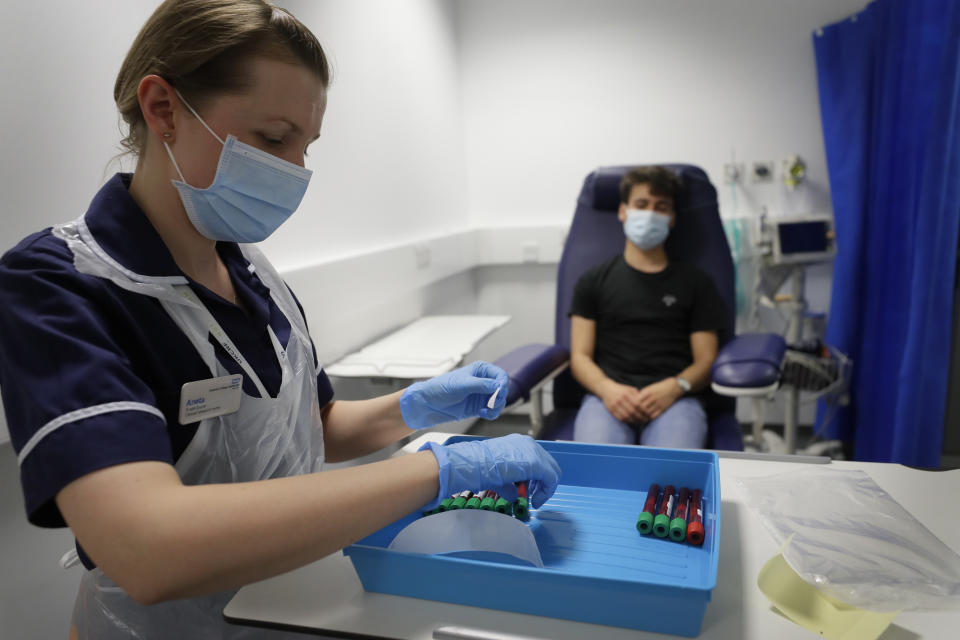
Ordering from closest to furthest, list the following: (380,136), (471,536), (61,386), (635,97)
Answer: (61,386) < (471,536) < (380,136) < (635,97)

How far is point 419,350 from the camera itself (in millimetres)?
2018

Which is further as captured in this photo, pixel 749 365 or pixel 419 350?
pixel 419 350

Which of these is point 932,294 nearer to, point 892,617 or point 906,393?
point 906,393

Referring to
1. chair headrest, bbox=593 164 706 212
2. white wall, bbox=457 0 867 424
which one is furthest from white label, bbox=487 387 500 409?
white wall, bbox=457 0 867 424

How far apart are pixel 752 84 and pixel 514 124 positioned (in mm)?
1119

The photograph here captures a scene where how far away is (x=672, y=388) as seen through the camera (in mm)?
1897

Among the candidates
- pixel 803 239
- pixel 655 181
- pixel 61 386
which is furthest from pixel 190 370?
pixel 803 239

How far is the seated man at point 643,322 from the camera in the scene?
1.91m

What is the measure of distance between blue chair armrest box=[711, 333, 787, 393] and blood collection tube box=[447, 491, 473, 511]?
1.04 metres

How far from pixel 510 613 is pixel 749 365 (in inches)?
48.2

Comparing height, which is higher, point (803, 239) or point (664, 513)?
point (803, 239)

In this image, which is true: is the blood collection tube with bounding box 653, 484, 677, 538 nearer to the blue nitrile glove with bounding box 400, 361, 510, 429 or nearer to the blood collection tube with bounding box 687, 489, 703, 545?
the blood collection tube with bounding box 687, 489, 703, 545

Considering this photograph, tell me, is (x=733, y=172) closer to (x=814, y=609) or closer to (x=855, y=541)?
(x=855, y=541)

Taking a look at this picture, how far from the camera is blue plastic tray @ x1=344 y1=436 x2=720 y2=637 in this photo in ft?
2.19
